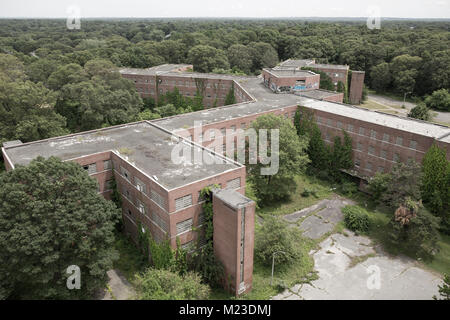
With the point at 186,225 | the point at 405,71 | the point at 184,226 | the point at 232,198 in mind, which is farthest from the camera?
the point at 405,71

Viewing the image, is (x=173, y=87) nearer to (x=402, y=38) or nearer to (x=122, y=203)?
(x=122, y=203)

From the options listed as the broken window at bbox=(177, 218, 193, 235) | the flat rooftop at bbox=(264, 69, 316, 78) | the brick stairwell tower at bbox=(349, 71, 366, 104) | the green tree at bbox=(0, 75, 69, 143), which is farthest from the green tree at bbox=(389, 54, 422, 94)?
the green tree at bbox=(0, 75, 69, 143)

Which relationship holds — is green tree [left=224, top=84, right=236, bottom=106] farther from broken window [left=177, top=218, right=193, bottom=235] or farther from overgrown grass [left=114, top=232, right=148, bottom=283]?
broken window [left=177, top=218, right=193, bottom=235]

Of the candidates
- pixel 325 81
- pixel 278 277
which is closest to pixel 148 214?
pixel 278 277

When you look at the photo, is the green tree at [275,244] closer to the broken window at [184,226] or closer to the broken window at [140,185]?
the broken window at [184,226]

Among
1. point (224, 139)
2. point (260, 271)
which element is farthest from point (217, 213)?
point (224, 139)

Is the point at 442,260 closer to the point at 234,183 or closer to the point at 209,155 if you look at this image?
the point at 234,183
